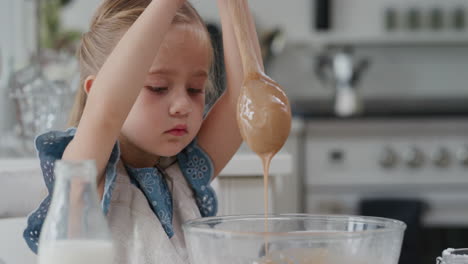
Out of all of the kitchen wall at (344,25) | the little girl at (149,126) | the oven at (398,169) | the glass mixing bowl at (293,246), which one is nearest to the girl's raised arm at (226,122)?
the little girl at (149,126)

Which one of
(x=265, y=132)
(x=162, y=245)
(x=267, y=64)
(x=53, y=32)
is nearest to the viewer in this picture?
(x=265, y=132)

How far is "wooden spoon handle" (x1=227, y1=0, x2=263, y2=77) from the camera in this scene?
788 mm

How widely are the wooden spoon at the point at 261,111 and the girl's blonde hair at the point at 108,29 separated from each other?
33cm

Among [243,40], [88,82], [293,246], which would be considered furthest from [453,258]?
[88,82]

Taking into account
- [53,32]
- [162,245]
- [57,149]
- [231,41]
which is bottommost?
[162,245]

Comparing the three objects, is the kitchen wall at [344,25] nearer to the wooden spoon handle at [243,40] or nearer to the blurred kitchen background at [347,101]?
the blurred kitchen background at [347,101]

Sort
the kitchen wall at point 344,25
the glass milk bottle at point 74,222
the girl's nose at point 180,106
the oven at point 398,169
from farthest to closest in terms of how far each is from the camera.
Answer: the kitchen wall at point 344,25 < the oven at point 398,169 < the girl's nose at point 180,106 < the glass milk bottle at point 74,222

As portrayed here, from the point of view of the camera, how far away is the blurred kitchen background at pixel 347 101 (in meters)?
1.84

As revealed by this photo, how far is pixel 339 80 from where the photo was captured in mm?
4086

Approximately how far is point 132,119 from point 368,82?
11.2 ft

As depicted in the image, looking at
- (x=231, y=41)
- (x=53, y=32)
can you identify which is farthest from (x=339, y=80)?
(x=231, y=41)

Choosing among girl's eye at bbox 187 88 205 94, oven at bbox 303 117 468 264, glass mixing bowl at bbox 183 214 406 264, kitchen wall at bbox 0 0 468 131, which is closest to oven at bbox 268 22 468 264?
oven at bbox 303 117 468 264

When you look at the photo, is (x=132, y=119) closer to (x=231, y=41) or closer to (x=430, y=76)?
(x=231, y=41)

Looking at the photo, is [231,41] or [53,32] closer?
[231,41]
